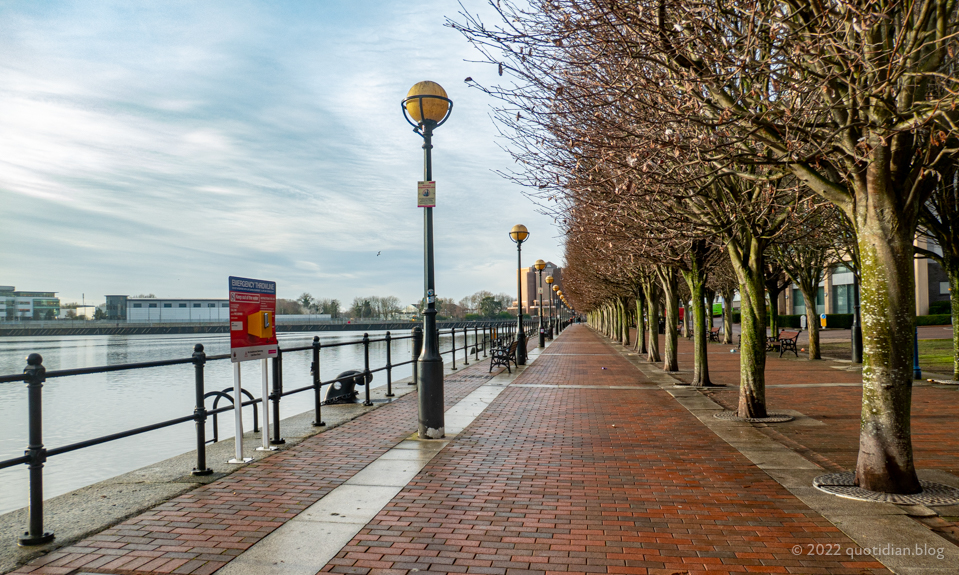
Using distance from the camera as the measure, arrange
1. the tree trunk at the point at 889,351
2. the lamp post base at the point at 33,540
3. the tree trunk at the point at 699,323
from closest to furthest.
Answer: the lamp post base at the point at 33,540, the tree trunk at the point at 889,351, the tree trunk at the point at 699,323

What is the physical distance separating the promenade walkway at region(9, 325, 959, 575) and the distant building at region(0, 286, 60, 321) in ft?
388

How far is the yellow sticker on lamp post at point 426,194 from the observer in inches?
354

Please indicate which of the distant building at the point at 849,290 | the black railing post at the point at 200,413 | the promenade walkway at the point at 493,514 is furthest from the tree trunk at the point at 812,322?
the distant building at the point at 849,290

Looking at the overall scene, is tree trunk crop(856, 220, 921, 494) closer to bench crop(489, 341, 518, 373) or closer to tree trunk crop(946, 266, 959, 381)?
tree trunk crop(946, 266, 959, 381)

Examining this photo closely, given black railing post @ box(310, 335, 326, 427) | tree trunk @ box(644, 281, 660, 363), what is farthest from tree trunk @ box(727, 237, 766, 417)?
tree trunk @ box(644, 281, 660, 363)

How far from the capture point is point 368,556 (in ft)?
14.2

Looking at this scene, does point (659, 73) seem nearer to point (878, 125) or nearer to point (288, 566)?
point (878, 125)

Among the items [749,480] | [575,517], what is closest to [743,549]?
[575,517]

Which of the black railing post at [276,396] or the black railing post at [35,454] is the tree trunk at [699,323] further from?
the black railing post at [35,454]

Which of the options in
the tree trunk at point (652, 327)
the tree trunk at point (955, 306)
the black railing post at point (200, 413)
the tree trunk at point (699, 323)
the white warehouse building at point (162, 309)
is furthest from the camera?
the white warehouse building at point (162, 309)

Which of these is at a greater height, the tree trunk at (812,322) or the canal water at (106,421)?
the tree trunk at (812,322)

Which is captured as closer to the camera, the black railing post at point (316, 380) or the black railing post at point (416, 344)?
the black railing post at point (316, 380)

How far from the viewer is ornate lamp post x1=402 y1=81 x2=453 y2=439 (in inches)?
330

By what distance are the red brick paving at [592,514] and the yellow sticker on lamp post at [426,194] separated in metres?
3.31
